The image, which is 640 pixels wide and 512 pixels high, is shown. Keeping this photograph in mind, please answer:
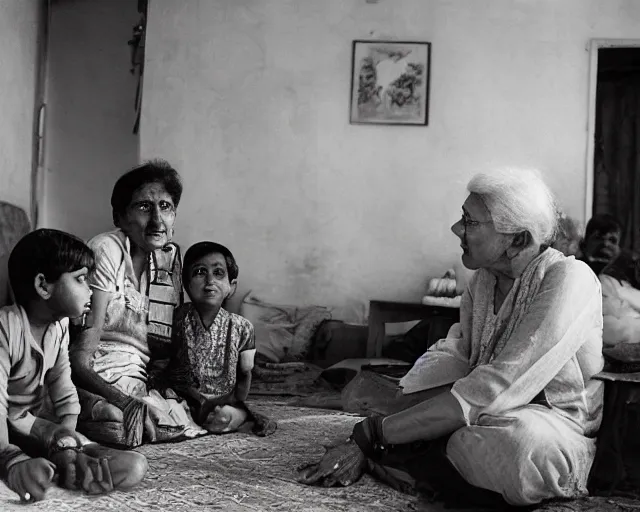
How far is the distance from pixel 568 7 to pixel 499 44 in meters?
0.68

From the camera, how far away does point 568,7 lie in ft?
21.3

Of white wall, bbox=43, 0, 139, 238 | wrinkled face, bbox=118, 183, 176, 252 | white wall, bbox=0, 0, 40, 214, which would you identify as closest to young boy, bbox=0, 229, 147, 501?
wrinkled face, bbox=118, 183, 176, 252

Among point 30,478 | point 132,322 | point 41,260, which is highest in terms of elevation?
point 41,260

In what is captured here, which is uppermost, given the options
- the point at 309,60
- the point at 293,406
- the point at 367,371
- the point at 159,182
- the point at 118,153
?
the point at 309,60

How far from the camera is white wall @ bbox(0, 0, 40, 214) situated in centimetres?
462

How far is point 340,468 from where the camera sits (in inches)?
105

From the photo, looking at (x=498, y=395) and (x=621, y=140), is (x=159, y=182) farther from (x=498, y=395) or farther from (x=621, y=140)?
(x=621, y=140)

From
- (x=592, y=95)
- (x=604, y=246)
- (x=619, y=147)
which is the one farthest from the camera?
(x=619, y=147)

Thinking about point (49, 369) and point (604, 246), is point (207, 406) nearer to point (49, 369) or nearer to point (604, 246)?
point (49, 369)

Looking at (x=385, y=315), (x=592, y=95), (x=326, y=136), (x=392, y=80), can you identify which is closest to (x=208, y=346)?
(x=385, y=315)

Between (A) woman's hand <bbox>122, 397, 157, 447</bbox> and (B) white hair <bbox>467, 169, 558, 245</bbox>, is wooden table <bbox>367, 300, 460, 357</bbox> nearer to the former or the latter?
(A) woman's hand <bbox>122, 397, 157, 447</bbox>

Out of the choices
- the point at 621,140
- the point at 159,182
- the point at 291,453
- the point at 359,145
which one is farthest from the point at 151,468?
the point at 621,140

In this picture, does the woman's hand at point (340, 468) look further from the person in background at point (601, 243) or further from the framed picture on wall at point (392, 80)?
the framed picture on wall at point (392, 80)

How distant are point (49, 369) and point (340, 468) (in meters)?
1.15
